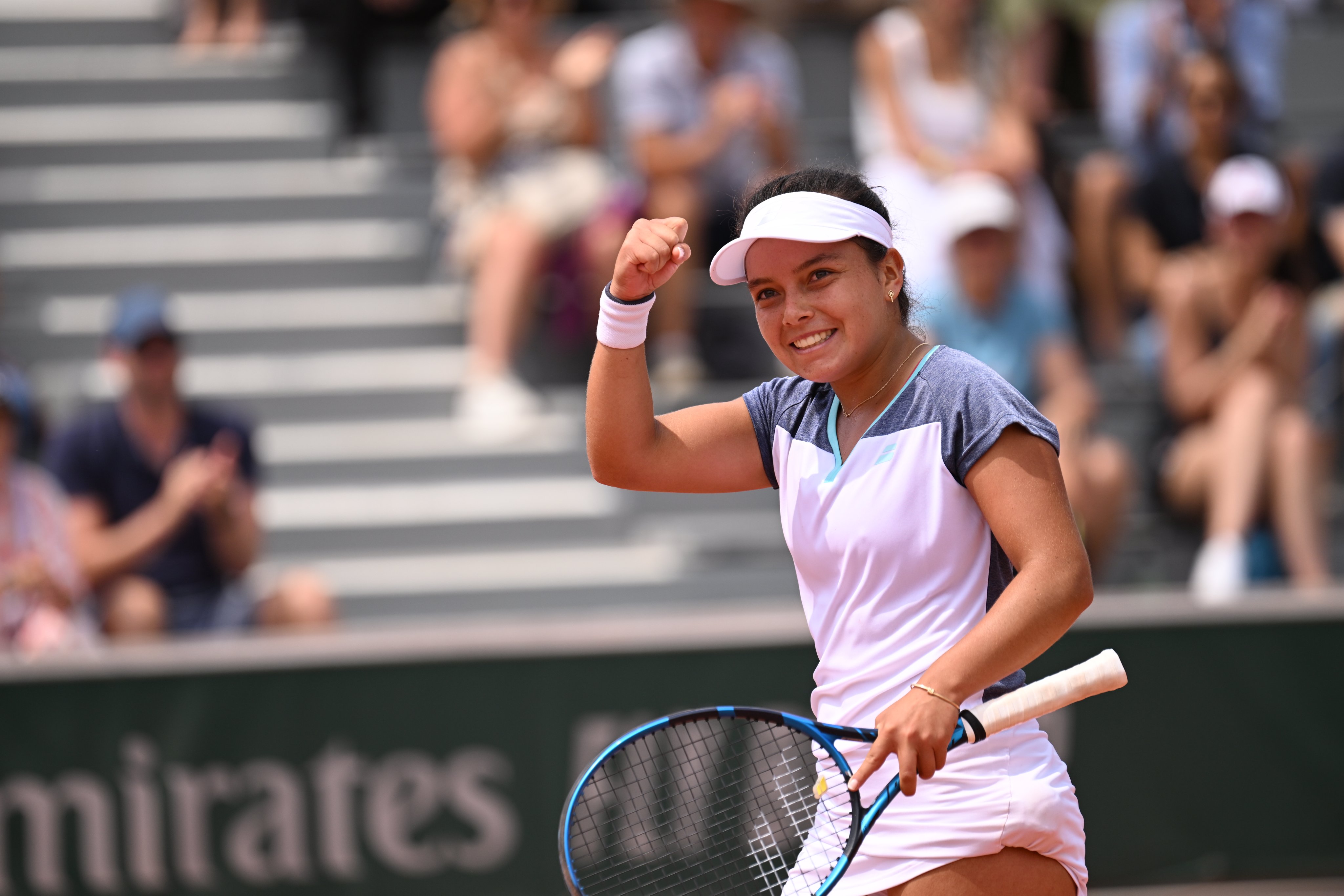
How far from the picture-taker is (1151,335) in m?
6.73

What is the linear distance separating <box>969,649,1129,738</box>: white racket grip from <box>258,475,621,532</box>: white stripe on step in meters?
4.50

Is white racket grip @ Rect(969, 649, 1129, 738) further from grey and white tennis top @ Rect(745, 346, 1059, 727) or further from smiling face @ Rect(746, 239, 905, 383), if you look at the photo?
smiling face @ Rect(746, 239, 905, 383)

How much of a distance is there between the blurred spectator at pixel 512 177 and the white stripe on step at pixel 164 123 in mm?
1270

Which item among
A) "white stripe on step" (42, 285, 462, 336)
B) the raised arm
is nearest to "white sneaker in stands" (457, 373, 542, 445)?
"white stripe on step" (42, 285, 462, 336)

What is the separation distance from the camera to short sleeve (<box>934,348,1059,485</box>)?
2.13 m

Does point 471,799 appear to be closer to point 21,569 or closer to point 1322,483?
point 21,569

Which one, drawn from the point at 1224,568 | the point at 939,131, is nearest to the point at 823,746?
the point at 1224,568

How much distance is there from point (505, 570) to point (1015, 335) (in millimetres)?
2334

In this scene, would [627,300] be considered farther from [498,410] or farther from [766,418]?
[498,410]

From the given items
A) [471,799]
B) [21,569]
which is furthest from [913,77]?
[21,569]

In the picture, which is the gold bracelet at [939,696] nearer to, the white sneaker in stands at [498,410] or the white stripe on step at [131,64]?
the white sneaker in stands at [498,410]

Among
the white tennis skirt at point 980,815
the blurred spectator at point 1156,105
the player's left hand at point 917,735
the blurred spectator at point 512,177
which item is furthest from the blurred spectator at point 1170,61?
the player's left hand at point 917,735

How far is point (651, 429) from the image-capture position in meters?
2.49

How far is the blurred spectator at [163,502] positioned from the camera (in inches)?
215
